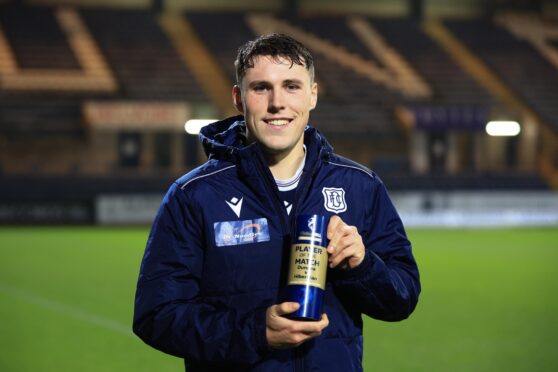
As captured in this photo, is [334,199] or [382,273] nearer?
[382,273]

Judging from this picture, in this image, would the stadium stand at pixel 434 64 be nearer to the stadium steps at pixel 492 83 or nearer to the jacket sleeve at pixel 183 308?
the stadium steps at pixel 492 83

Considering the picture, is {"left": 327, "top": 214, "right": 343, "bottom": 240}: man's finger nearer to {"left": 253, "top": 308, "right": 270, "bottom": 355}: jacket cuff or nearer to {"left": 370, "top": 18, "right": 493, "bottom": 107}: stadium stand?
{"left": 253, "top": 308, "right": 270, "bottom": 355}: jacket cuff

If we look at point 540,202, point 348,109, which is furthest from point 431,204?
point 348,109

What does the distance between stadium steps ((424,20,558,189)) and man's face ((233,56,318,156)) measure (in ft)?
84.7

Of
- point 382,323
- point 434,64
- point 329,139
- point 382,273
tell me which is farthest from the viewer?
point 434,64

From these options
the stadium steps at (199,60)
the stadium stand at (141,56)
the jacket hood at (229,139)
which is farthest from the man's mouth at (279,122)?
the stadium steps at (199,60)

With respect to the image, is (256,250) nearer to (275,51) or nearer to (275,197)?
(275,197)

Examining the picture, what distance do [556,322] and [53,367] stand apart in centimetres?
497

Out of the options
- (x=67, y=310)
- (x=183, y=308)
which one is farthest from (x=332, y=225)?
(x=67, y=310)

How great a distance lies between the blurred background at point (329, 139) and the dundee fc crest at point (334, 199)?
4.16 m

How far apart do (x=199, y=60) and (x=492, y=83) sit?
11.5 metres

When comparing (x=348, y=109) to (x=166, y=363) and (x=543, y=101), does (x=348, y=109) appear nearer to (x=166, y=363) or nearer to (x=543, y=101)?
(x=543, y=101)

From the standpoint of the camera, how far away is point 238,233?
2.68 meters

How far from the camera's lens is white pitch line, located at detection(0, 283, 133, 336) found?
830 cm
